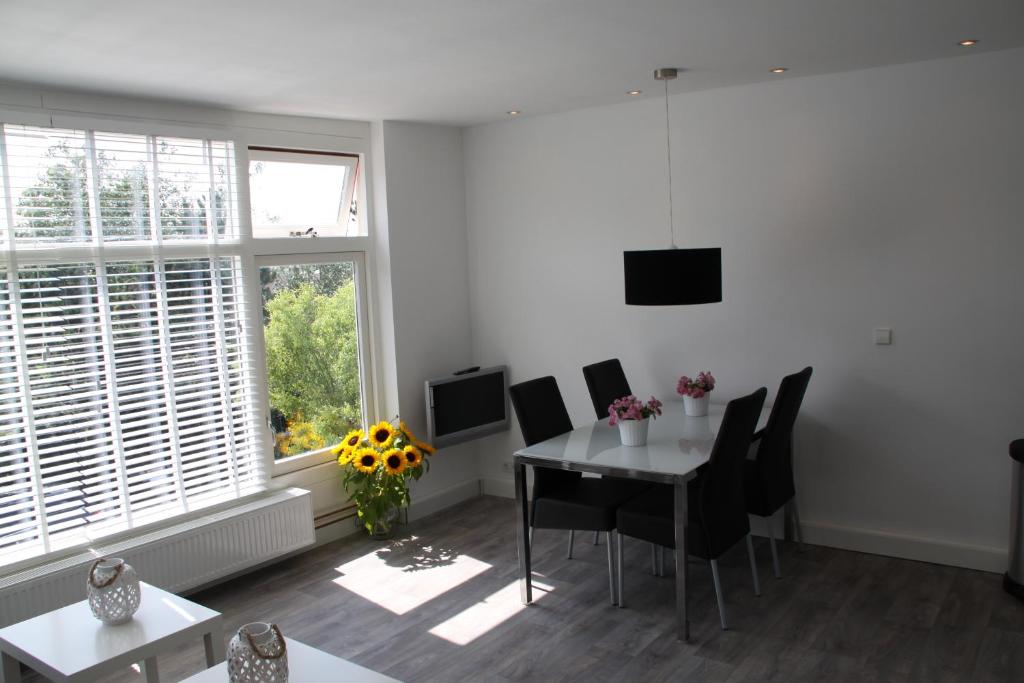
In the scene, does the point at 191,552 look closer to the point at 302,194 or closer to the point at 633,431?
the point at 302,194

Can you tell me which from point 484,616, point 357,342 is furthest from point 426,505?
point 484,616

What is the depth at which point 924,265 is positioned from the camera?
4.32 m

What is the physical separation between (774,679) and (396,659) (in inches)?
62.8

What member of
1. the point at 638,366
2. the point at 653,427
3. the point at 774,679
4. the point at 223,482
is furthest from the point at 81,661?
the point at 638,366

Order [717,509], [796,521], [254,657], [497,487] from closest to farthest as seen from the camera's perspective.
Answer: [254,657] → [717,509] → [796,521] → [497,487]

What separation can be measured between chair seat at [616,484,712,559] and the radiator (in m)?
1.98

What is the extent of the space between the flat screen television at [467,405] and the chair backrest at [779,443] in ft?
7.02

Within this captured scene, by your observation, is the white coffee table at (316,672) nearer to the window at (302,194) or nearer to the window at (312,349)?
the window at (312,349)

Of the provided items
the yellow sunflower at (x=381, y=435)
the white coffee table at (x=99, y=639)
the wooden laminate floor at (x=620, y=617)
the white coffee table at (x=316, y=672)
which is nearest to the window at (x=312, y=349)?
the yellow sunflower at (x=381, y=435)

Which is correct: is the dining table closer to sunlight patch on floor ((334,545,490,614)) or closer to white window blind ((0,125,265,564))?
sunlight patch on floor ((334,545,490,614))

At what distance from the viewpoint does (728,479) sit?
12.3 feet

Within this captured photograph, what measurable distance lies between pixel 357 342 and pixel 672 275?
2.31 meters

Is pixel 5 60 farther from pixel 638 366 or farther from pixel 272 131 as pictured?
pixel 638 366

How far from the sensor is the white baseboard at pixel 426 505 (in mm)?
5199
